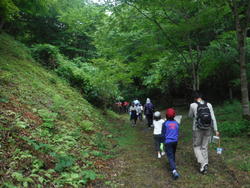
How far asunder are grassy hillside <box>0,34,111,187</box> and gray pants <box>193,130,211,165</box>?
2.73m

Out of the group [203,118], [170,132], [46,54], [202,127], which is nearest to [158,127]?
[170,132]

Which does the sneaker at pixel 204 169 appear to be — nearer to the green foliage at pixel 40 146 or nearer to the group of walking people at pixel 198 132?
the group of walking people at pixel 198 132

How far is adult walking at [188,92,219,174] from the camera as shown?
4.96 m

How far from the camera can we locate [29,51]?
47.3ft

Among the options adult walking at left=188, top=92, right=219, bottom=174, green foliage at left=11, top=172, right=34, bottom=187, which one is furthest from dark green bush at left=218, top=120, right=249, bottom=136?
green foliage at left=11, top=172, right=34, bottom=187

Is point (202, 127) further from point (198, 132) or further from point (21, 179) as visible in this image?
point (21, 179)

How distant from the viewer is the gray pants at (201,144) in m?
5.08

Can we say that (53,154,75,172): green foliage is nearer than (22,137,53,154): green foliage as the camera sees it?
Yes

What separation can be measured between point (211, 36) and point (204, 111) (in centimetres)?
732

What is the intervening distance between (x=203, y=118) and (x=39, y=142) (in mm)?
4436

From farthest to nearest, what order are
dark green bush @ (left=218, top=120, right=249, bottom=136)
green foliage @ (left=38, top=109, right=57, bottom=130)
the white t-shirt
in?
dark green bush @ (left=218, top=120, right=249, bottom=136)
the white t-shirt
green foliage @ (left=38, top=109, right=57, bottom=130)

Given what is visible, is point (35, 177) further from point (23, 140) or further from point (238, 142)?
point (238, 142)

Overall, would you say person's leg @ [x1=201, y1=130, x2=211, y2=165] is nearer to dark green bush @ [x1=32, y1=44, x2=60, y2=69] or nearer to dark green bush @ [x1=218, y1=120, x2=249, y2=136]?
dark green bush @ [x1=218, y1=120, x2=249, y2=136]

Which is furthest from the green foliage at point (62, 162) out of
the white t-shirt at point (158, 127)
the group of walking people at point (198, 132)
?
the white t-shirt at point (158, 127)
